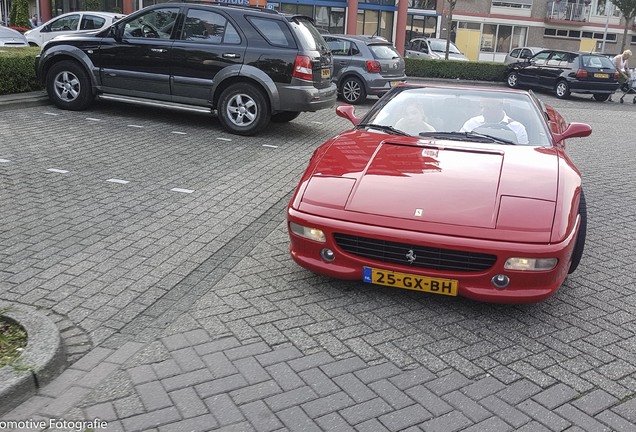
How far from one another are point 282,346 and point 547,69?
20.9 meters

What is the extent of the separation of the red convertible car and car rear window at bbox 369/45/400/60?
1051 centimetres

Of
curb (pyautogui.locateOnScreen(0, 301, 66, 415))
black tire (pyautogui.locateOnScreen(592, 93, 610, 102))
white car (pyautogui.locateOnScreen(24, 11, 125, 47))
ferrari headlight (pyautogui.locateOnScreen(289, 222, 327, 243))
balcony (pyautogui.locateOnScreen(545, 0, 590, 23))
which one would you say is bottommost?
black tire (pyautogui.locateOnScreen(592, 93, 610, 102))

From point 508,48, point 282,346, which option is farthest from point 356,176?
point 508,48

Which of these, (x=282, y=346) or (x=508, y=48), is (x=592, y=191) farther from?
(x=508, y=48)

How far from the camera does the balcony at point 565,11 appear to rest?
47844mm

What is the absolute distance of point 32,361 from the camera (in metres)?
3.20

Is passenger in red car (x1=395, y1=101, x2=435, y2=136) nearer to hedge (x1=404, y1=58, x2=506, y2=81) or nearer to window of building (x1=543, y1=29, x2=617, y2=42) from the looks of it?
hedge (x1=404, y1=58, x2=506, y2=81)

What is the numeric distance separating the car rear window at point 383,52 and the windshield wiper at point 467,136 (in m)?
10.3

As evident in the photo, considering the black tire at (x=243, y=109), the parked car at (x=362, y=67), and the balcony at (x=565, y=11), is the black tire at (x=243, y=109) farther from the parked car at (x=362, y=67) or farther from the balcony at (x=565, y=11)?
the balcony at (x=565, y=11)

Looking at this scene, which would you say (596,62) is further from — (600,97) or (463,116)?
(463,116)

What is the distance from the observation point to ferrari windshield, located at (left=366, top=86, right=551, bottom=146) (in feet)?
17.4

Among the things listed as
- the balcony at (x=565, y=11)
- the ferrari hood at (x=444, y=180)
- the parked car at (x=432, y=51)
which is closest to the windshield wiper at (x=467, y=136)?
the ferrari hood at (x=444, y=180)

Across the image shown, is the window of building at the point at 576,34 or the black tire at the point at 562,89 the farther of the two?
the window of building at the point at 576,34

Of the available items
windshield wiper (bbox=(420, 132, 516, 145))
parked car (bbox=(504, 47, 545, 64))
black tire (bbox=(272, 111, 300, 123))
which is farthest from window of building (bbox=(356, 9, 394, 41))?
windshield wiper (bbox=(420, 132, 516, 145))
